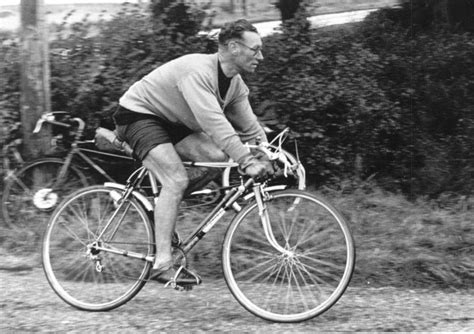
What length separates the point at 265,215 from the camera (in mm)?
4809

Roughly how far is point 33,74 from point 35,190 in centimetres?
109

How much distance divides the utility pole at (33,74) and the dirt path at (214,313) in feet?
7.37

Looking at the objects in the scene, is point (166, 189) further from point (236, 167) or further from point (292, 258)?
point (292, 258)

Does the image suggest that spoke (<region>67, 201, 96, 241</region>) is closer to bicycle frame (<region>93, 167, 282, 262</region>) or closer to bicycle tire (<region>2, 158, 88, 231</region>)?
bicycle frame (<region>93, 167, 282, 262</region>)

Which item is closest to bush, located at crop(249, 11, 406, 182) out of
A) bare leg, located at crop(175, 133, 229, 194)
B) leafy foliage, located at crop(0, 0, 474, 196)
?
leafy foliage, located at crop(0, 0, 474, 196)

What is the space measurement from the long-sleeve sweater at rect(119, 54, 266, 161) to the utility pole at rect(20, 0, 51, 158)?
2.67 meters

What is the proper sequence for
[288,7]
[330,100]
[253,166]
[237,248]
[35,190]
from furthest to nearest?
[288,7]
[330,100]
[35,190]
[237,248]
[253,166]

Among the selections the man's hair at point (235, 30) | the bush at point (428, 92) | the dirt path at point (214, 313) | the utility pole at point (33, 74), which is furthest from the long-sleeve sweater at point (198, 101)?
the bush at point (428, 92)

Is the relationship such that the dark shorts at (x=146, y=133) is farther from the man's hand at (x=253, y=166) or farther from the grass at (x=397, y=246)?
the grass at (x=397, y=246)

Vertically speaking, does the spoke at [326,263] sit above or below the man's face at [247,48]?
below

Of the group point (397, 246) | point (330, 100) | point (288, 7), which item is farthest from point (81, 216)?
point (288, 7)

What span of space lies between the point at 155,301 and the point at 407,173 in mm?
4539

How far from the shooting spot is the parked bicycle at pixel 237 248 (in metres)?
4.78

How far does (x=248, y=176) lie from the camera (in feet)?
16.1
